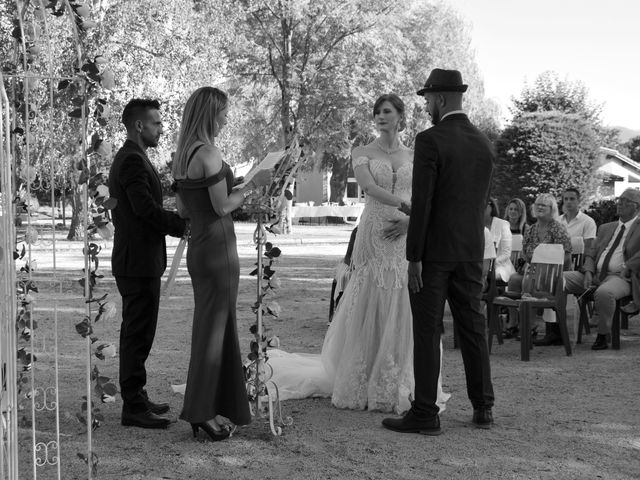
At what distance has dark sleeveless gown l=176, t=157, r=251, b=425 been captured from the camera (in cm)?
511

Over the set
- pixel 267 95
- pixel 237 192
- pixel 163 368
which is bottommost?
pixel 163 368

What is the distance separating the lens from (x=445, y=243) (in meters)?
5.39

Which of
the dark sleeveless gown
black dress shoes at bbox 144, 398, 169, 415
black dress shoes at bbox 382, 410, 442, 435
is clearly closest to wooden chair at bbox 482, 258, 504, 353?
black dress shoes at bbox 382, 410, 442, 435

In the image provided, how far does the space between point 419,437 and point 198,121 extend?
2.40 metres

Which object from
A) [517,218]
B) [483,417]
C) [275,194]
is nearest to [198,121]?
[275,194]

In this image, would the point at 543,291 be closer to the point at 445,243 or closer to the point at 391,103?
the point at 391,103

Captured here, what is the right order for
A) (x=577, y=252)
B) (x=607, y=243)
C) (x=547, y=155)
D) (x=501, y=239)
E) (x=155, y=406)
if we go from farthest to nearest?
1. (x=547, y=155)
2. (x=577, y=252)
3. (x=501, y=239)
4. (x=607, y=243)
5. (x=155, y=406)

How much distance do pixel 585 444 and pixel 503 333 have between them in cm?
448

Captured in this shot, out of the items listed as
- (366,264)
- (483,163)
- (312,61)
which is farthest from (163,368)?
(312,61)

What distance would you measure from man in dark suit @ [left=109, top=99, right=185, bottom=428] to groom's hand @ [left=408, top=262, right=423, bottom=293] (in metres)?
1.49

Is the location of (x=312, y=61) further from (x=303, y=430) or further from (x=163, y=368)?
(x=303, y=430)

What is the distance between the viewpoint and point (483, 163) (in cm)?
541

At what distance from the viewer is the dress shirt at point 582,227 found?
10484 millimetres

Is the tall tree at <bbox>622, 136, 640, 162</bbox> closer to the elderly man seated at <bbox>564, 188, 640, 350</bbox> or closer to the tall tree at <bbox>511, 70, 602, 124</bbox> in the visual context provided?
the tall tree at <bbox>511, 70, 602, 124</bbox>
